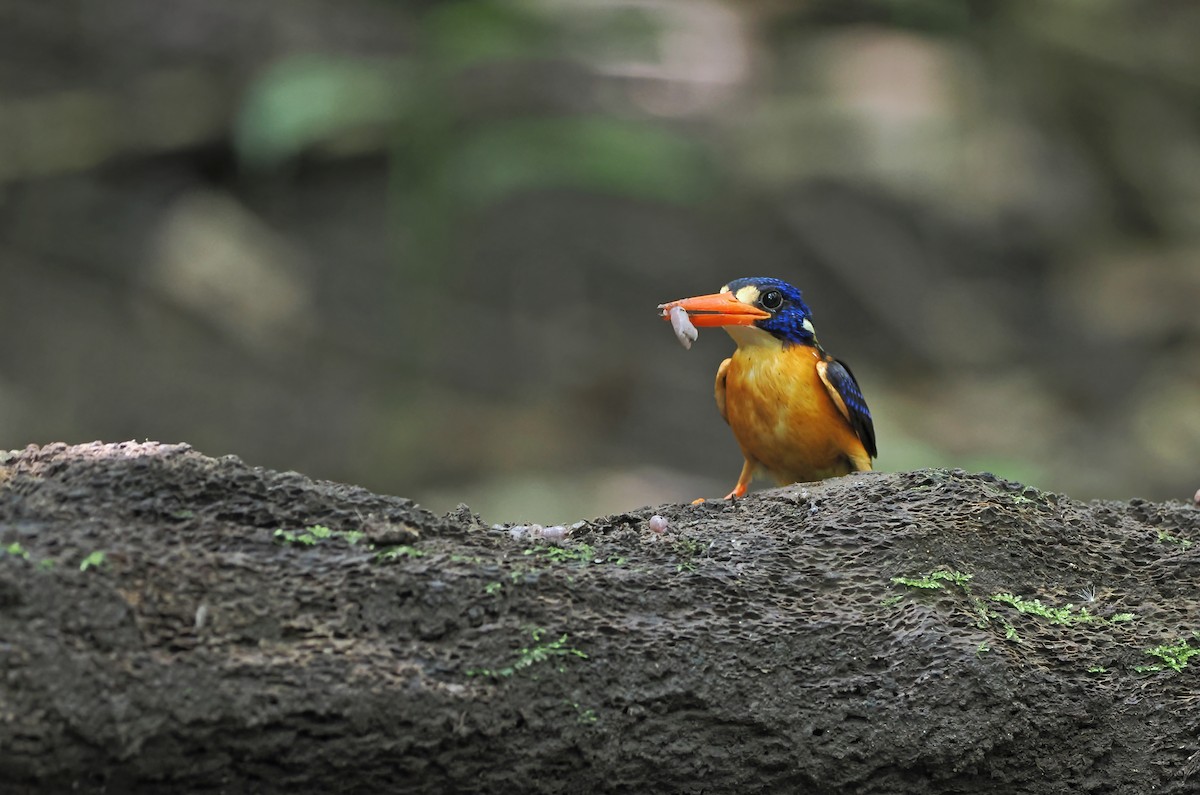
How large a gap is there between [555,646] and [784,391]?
2005mm

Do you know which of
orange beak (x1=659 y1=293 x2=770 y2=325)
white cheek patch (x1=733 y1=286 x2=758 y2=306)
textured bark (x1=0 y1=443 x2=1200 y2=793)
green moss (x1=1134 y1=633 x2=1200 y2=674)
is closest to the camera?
textured bark (x1=0 y1=443 x2=1200 y2=793)

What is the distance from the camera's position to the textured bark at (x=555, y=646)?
7.79 ft

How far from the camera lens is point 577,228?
11.6m

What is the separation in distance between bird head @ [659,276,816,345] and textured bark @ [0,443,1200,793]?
50.3 inches

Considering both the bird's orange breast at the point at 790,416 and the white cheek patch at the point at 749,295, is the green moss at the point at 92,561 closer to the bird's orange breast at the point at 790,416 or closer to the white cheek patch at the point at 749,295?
the bird's orange breast at the point at 790,416

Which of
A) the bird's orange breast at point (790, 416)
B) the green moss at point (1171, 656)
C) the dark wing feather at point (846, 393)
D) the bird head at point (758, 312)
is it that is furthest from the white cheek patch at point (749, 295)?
the green moss at point (1171, 656)

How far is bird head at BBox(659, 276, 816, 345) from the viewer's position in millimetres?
4512

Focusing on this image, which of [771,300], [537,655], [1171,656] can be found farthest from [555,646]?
[771,300]

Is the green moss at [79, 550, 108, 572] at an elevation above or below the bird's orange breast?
below

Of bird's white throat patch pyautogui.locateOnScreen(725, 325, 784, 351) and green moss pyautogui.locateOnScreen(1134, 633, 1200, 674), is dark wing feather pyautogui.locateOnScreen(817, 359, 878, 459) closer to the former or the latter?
bird's white throat patch pyautogui.locateOnScreen(725, 325, 784, 351)

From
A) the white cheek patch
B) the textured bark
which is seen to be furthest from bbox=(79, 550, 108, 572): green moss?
the white cheek patch

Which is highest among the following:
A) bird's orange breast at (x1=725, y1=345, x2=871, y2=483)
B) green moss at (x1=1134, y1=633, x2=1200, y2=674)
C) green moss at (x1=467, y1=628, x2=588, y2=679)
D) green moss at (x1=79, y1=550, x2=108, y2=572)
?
bird's orange breast at (x1=725, y1=345, x2=871, y2=483)

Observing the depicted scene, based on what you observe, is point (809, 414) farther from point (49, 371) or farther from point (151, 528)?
point (49, 371)

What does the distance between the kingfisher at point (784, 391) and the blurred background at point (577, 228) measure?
180 inches
